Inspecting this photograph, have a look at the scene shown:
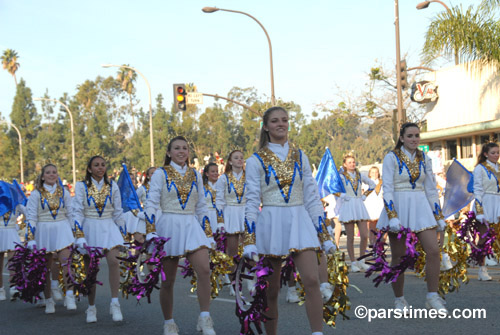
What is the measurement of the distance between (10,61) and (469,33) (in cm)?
7632

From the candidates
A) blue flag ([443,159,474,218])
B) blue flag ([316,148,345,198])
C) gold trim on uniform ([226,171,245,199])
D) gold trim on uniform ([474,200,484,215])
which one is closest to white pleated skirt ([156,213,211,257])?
gold trim on uniform ([226,171,245,199])

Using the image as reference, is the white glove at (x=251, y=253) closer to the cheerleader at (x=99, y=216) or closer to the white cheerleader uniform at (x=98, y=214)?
the cheerleader at (x=99, y=216)

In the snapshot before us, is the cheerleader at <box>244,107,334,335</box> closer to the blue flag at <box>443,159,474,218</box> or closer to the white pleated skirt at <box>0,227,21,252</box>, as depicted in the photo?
the blue flag at <box>443,159,474,218</box>

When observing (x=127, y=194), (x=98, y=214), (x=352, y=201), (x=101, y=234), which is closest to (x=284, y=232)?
(x=101, y=234)

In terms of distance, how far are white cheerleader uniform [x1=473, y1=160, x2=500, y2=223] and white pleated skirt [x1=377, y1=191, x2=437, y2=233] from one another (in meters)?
2.75

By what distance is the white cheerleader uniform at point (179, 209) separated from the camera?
6914 millimetres

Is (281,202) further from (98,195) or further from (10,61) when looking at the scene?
(10,61)

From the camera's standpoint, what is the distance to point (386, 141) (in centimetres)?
9225

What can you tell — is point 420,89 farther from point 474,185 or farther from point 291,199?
point 291,199

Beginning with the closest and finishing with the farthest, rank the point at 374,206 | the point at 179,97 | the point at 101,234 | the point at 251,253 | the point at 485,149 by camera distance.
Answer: the point at 251,253
the point at 101,234
the point at 485,149
the point at 374,206
the point at 179,97

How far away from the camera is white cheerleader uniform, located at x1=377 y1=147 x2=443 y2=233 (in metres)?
7.32

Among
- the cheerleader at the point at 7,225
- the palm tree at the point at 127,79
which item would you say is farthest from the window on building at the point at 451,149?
the palm tree at the point at 127,79

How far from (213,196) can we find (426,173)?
4947 millimetres

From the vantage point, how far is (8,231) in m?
11.3
